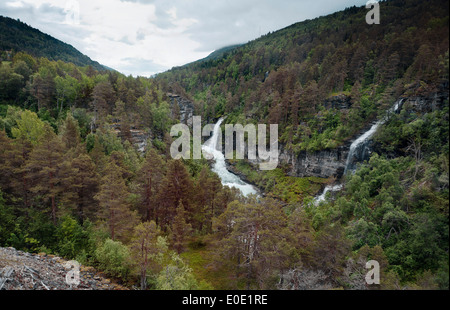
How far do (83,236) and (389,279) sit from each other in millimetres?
24639

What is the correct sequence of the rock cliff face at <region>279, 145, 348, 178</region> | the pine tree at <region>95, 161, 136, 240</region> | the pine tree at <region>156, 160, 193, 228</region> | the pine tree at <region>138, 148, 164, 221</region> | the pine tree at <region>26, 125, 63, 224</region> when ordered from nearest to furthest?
the pine tree at <region>95, 161, 136, 240</region>, the pine tree at <region>26, 125, 63, 224</region>, the pine tree at <region>156, 160, 193, 228</region>, the pine tree at <region>138, 148, 164, 221</region>, the rock cliff face at <region>279, 145, 348, 178</region>

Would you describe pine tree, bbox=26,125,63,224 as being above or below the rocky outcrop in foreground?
above

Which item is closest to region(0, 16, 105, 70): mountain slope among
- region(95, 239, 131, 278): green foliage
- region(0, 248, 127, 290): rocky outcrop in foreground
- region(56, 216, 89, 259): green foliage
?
region(56, 216, 89, 259): green foliage

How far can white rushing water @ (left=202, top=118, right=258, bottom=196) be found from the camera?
54312mm

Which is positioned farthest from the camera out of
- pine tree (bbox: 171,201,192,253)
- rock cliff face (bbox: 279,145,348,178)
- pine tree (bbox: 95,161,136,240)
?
rock cliff face (bbox: 279,145,348,178)

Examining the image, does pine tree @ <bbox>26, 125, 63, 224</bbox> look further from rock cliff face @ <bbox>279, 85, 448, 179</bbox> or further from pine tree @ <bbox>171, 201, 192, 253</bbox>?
Answer: rock cliff face @ <bbox>279, 85, 448, 179</bbox>

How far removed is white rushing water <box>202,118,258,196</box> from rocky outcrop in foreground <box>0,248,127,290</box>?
2778 cm

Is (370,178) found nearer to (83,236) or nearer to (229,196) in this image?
(229,196)

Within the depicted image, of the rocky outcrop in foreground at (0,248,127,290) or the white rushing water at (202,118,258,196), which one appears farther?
the white rushing water at (202,118,258,196)

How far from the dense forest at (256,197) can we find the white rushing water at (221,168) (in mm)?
4374

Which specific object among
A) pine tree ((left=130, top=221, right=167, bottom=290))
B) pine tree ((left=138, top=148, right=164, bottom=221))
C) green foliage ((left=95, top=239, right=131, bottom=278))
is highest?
pine tree ((left=138, top=148, right=164, bottom=221))

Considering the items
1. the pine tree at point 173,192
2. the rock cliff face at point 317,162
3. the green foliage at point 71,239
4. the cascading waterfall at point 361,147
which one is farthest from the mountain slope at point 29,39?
the cascading waterfall at point 361,147

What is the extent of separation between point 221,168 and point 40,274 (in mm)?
53140

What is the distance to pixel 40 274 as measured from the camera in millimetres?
13609
